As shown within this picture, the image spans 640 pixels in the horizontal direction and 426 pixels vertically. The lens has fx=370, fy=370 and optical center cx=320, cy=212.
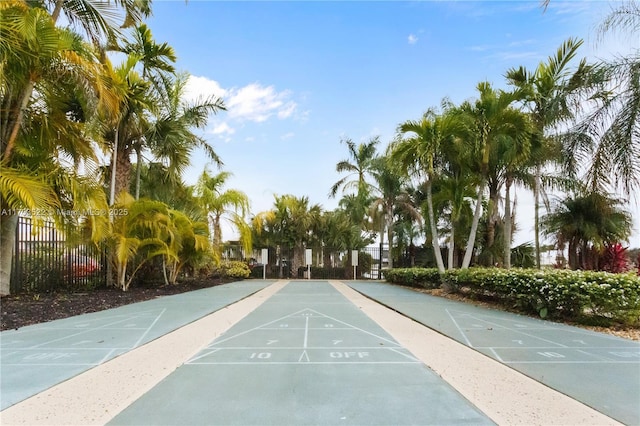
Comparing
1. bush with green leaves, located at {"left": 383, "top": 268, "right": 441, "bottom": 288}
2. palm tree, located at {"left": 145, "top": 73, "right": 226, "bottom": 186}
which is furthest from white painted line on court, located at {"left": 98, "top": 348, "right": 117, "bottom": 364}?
bush with green leaves, located at {"left": 383, "top": 268, "right": 441, "bottom": 288}

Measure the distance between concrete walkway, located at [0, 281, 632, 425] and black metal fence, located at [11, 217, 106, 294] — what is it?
5.80m

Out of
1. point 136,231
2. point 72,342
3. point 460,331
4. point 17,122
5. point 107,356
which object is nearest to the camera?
point 107,356

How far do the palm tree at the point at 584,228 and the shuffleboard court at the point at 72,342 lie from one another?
14.0m

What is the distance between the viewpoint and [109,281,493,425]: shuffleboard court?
3.00 meters

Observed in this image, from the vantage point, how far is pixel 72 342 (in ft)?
17.9

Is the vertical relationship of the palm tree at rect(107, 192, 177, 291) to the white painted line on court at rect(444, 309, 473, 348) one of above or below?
above

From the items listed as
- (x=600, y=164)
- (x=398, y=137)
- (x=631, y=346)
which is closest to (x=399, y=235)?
(x=398, y=137)

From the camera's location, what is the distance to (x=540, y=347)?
5.31 meters

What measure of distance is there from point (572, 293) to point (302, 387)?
230 inches

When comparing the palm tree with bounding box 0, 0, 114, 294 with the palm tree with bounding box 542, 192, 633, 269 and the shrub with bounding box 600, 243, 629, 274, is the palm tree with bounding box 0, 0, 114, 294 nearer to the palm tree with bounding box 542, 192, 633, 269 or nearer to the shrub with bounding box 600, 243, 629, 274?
the palm tree with bounding box 542, 192, 633, 269

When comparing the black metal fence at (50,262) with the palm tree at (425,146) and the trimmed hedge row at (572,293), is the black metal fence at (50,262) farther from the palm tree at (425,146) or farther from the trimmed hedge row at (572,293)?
the trimmed hedge row at (572,293)

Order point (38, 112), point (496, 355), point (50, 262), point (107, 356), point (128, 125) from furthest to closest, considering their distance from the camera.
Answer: point (128, 125)
point (50, 262)
point (38, 112)
point (496, 355)
point (107, 356)

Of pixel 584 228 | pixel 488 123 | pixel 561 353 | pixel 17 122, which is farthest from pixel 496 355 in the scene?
pixel 584 228

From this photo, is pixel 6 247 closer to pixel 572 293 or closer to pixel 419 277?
pixel 572 293
